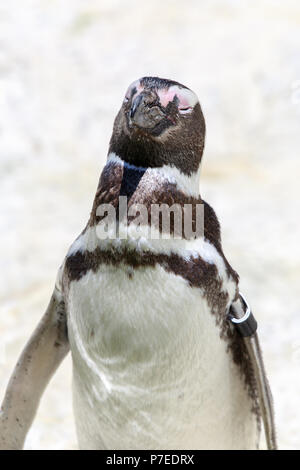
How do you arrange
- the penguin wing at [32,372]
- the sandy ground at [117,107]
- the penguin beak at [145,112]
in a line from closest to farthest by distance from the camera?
the penguin beak at [145,112], the penguin wing at [32,372], the sandy ground at [117,107]

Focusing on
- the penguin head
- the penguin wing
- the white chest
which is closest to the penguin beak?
the penguin head

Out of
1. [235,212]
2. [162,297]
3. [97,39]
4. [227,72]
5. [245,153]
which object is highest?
[97,39]

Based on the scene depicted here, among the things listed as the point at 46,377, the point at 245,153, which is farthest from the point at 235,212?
the point at 46,377

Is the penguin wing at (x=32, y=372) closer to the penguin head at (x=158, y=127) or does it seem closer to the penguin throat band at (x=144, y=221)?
the penguin throat band at (x=144, y=221)

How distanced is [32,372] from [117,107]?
8.14ft

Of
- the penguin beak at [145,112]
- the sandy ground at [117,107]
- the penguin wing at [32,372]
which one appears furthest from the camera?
the sandy ground at [117,107]

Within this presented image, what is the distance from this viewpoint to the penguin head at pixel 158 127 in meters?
1.29

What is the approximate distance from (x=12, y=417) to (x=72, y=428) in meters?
0.49

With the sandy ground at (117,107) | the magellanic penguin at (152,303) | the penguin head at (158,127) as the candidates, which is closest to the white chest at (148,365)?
the magellanic penguin at (152,303)

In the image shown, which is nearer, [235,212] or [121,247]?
[121,247]

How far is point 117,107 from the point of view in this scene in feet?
12.9

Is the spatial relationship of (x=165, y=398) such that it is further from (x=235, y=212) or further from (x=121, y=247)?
(x=235, y=212)

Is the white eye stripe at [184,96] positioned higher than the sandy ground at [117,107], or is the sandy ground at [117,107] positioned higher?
the sandy ground at [117,107]

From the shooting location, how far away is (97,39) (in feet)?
14.0
